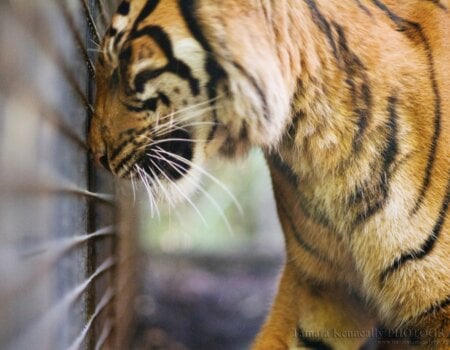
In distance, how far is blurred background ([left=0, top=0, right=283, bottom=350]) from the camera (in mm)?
634

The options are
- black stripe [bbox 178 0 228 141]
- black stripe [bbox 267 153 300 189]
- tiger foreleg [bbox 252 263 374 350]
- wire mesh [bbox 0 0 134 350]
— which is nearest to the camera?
wire mesh [bbox 0 0 134 350]

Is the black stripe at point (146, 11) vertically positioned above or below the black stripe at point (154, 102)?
above

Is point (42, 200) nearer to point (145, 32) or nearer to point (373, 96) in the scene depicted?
point (145, 32)

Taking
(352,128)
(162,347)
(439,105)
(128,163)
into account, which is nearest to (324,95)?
(352,128)

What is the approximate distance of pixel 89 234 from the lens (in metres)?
1.01

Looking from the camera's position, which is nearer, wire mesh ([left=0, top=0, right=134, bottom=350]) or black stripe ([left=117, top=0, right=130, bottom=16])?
wire mesh ([left=0, top=0, right=134, bottom=350])

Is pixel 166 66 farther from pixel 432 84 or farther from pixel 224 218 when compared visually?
pixel 432 84

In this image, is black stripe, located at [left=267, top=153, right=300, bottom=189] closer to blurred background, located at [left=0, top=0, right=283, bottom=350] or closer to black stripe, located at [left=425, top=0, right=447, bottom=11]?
blurred background, located at [left=0, top=0, right=283, bottom=350]

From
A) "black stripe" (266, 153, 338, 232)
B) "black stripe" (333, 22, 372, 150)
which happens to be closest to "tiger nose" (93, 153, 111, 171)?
"black stripe" (266, 153, 338, 232)

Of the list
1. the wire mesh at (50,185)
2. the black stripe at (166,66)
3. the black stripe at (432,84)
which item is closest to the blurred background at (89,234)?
the wire mesh at (50,185)

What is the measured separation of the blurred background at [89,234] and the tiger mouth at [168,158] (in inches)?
2.1

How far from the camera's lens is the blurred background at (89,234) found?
2.08 feet

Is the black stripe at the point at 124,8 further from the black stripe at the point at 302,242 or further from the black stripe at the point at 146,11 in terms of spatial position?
the black stripe at the point at 302,242

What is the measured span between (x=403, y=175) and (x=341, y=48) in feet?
0.61
